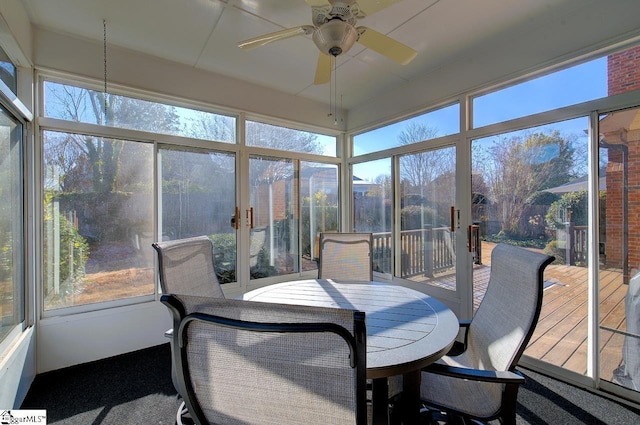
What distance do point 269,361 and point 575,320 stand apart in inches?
104

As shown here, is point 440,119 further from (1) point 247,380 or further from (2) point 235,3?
(1) point 247,380

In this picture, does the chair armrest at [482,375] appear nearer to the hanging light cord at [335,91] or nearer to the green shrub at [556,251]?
the green shrub at [556,251]

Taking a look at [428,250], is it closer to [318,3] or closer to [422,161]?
[422,161]

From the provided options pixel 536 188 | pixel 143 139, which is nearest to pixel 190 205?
pixel 143 139

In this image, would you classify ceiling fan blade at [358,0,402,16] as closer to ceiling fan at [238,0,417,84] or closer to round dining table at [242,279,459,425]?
ceiling fan at [238,0,417,84]

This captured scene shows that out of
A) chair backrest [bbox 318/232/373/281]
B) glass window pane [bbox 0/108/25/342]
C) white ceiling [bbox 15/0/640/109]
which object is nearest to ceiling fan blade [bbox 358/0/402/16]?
white ceiling [bbox 15/0/640/109]

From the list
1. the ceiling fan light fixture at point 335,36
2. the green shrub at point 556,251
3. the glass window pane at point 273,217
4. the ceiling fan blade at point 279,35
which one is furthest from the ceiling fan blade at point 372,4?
the glass window pane at point 273,217

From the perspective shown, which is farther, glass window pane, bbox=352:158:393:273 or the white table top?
glass window pane, bbox=352:158:393:273

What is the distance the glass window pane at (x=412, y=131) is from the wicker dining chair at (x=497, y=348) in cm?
198

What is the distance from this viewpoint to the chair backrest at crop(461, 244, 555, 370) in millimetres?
1156

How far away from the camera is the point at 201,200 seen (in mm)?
3199

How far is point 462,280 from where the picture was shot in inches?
114

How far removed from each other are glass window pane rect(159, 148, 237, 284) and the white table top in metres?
1.48

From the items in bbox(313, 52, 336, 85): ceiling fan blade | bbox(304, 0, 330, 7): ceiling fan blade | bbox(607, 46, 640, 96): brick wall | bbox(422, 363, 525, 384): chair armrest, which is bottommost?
bbox(422, 363, 525, 384): chair armrest
